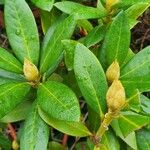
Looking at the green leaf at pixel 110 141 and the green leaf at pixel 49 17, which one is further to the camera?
the green leaf at pixel 49 17

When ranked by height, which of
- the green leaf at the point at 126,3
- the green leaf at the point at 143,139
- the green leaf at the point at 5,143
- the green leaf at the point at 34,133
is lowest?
the green leaf at the point at 5,143

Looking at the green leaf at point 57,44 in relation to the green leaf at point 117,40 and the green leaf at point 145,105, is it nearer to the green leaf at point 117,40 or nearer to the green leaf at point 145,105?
the green leaf at point 117,40

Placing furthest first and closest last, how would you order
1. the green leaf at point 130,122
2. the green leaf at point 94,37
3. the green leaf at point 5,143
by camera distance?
1. the green leaf at point 5,143
2. the green leaf at point 94,37
3. the green leaf at point 130,122

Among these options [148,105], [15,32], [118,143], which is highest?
[15,32]

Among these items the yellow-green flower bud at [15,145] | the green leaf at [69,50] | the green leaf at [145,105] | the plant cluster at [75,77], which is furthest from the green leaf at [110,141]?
the yellow-green flower bud at [15,145]

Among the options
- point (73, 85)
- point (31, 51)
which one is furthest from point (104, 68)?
point (31, 51)

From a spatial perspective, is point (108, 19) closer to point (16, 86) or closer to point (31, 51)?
point (31, 51)

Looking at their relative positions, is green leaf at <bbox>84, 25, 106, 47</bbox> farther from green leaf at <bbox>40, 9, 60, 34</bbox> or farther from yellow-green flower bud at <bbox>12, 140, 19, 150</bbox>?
yellow-green flower bud at <bbox>12, 140, 19, 150</bbox>
